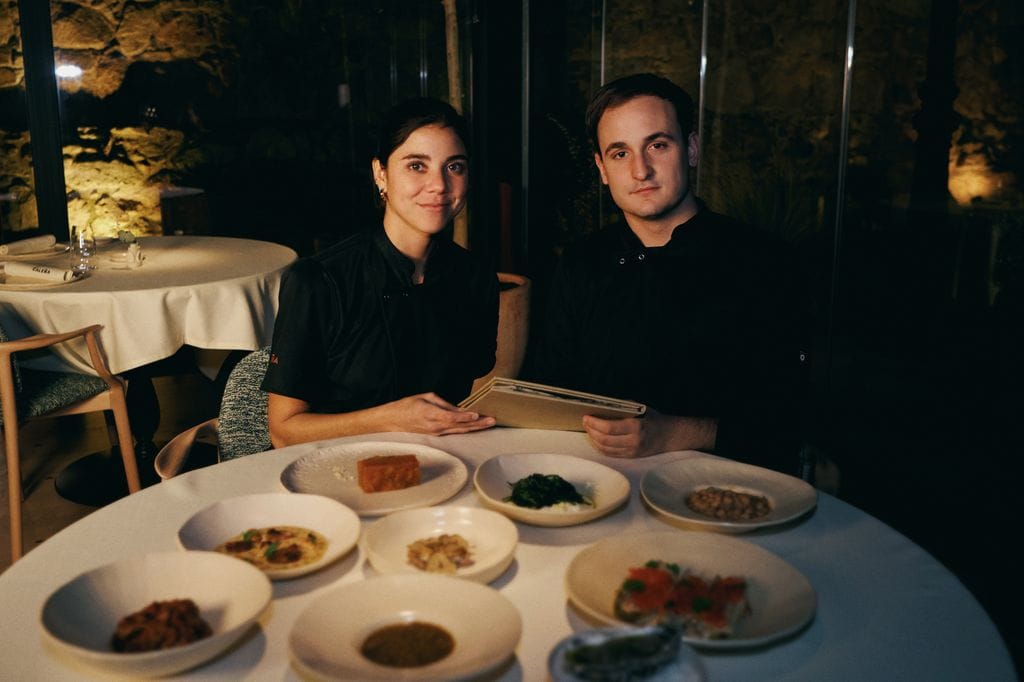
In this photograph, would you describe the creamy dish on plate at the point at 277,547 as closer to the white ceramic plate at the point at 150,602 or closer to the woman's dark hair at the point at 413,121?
the white ceramic plate at the point at 150,602

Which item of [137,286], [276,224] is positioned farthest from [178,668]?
[276,224]

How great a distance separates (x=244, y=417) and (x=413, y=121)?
2.85 ft

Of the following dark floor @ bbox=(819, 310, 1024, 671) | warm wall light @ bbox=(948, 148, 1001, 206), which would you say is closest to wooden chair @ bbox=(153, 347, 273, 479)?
dark floor @ bbox=(819, 310, 1024, 671)

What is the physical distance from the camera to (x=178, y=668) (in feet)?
3.27

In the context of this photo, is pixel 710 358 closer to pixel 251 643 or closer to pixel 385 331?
pixel 385 331

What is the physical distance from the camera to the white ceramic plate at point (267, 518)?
1323 millimetres

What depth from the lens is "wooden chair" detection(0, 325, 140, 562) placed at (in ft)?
9.98

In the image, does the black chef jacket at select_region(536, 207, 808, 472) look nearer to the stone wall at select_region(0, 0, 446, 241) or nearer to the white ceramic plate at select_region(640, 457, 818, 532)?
the white ceramic plate at select_region(640, 457, 818, 532)

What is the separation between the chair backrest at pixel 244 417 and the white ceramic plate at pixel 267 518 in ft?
3.04

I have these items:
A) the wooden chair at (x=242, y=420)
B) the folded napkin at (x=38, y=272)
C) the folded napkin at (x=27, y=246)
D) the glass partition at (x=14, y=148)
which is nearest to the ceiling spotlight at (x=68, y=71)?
the glass partition at (x=14, y=148)

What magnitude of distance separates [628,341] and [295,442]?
86cm

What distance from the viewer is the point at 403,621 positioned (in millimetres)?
1093

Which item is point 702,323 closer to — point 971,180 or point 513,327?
point 513,327

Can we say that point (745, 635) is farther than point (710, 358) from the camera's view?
No
